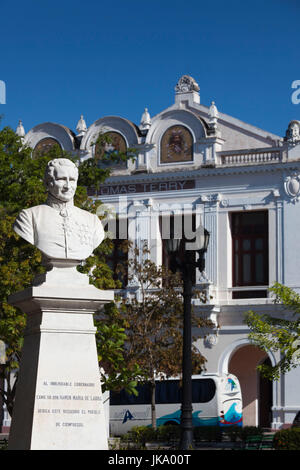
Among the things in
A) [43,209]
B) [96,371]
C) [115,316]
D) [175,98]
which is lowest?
[96,371]

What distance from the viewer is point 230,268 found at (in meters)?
40.8

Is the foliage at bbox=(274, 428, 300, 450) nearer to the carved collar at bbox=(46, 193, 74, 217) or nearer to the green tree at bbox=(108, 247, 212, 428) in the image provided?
the carved collar at bbox=(46, 193, 74, 217)

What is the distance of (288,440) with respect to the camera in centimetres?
2142

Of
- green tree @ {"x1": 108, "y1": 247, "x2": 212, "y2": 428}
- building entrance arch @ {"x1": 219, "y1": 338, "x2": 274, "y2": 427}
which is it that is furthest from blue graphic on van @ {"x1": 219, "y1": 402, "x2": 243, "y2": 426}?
building entrance arch @ {"x1": 219, "y1": 338, "x2": 274, "y2": 427}

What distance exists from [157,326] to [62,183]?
947 inches

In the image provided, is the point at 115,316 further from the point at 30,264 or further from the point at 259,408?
the point at 259,408

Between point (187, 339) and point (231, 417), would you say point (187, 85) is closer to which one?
point (231, 417)

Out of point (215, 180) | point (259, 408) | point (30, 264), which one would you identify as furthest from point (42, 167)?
point (259, 408)

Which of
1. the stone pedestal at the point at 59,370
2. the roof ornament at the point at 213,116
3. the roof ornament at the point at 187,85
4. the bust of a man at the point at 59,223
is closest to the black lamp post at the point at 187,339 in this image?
the bust of a man at the point at 59,223

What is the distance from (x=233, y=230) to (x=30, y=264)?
63.2ft

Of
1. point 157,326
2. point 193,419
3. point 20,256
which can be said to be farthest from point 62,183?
point 193,419

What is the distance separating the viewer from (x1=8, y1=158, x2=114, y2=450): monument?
39.3ft

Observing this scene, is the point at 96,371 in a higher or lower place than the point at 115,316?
lower

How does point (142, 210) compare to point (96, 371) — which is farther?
point (142, 210)
